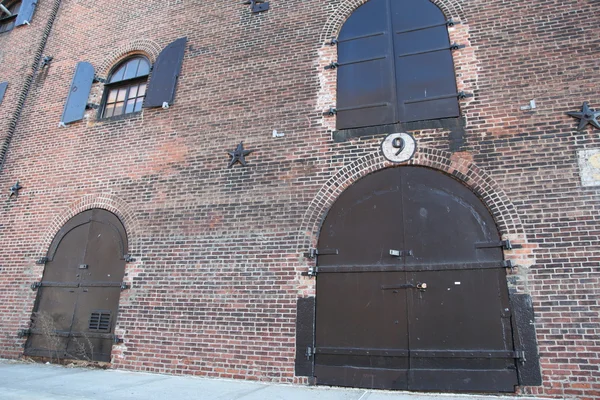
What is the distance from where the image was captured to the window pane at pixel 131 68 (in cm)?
857

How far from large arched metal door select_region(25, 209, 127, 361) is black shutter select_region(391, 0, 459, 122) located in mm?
5483

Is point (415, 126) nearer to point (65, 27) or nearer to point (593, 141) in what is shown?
point (593, 141)

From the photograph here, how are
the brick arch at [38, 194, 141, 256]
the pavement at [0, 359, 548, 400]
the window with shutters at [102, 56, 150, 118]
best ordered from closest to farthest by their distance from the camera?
the pavement at [0, 359, 548, 400], the brick arch at [38, 194, 141, 256], the window with shutters at [102, 56, 150, 118]

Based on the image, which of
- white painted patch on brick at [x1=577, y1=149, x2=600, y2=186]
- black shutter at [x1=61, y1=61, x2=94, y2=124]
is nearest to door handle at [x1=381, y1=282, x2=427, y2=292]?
white painted patch on brick at [x1=577, y1=149, x2=600, y2=186]

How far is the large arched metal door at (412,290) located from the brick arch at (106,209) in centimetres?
342

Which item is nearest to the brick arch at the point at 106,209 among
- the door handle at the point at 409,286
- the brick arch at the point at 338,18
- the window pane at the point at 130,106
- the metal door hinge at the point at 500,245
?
the window pane at the point at 130,106

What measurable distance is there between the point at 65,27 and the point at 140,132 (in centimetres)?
453

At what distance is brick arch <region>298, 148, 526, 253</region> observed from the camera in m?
5.27

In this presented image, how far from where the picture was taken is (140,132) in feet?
25.1

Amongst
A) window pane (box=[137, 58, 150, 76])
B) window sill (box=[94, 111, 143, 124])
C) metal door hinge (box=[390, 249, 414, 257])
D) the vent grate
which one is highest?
window pane (box=[137, 58, 150, 76])

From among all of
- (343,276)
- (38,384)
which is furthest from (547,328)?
(38,384)

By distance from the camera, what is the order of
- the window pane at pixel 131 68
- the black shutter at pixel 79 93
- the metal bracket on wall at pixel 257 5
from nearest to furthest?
the metal bracket on wall at pixel 257 5 < the black shutter at pixel 79 93 < the window pane at pixel 131 68

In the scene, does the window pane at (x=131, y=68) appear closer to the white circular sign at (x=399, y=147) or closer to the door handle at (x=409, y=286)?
the white circular sign at (x=399, y=147)

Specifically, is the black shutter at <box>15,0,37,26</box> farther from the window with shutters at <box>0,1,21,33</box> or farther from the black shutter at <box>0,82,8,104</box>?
the black shutter at <box>0,82,8,104</box>
